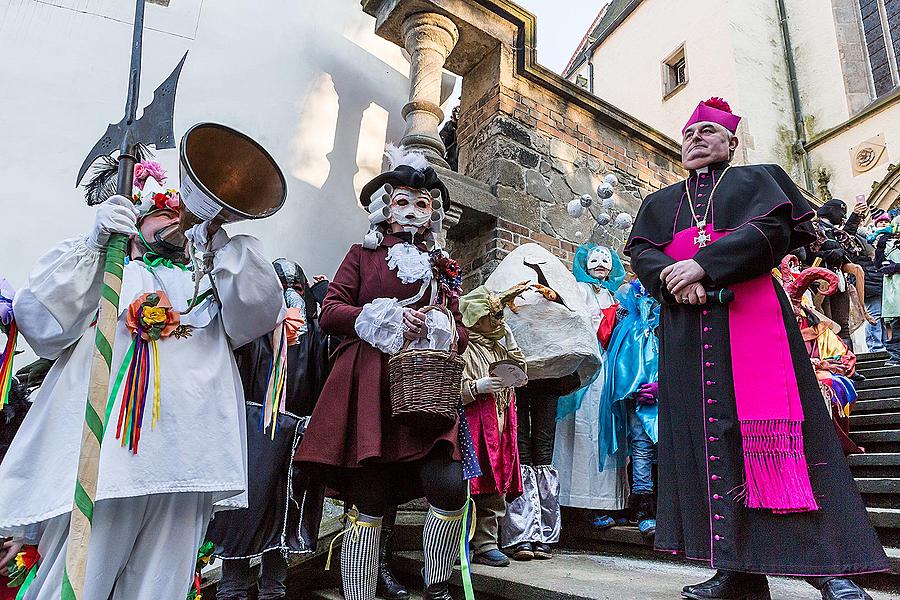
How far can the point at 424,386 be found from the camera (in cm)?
250

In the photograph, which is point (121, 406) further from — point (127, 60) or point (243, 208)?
point (127, 60)

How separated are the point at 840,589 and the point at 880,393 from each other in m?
4.19

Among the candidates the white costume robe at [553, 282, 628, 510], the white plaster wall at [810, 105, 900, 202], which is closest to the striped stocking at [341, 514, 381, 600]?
the white costume robe at [553, 282, 628, 510]

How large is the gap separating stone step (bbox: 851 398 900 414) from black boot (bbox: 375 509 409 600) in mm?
3945

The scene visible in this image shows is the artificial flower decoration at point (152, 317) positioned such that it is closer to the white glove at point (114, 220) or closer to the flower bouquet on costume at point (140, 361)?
the flower bouquet on costume at point (140, 361)

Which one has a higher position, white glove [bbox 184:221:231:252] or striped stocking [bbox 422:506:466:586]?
white glove [bbox 184:221:231:252]

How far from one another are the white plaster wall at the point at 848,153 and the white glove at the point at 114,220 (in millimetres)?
14025

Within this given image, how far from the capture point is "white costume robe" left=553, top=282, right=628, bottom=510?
4137 millimetres

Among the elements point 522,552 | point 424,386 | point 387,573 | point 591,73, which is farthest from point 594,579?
point 591,73

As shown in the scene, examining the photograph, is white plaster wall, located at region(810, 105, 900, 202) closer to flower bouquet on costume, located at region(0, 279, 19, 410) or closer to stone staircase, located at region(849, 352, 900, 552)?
stone staircase, located at region(849, 352, 900, 552)

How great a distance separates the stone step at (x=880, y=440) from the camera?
4.40 metres

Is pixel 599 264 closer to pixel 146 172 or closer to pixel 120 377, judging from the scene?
pixel 146 172

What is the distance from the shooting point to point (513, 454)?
366 cm

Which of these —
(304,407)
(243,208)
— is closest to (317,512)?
(304,407)
